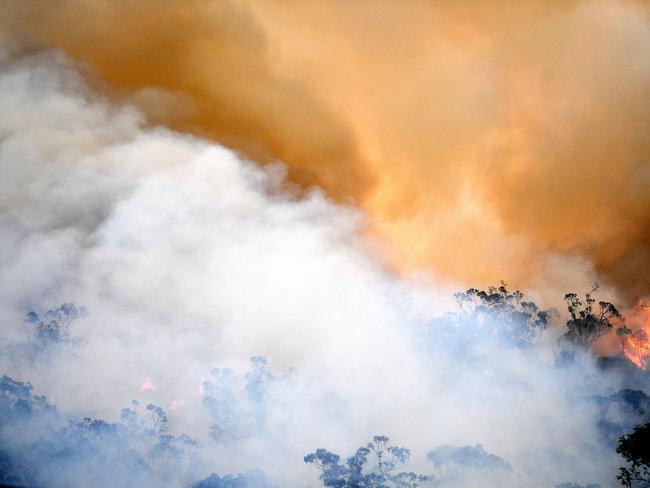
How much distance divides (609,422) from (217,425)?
60.9 m

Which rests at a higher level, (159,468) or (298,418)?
(298,418)

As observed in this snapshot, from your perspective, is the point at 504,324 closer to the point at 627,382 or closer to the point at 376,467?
the point at 627,382

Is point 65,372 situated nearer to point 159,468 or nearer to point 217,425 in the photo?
point 217,425

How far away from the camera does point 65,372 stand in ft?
307

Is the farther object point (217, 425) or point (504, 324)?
point (504, 324)

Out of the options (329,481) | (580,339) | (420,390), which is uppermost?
(580,339)

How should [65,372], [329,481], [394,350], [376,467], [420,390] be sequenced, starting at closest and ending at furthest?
[329,481] < [376,467] < [65,372] < [420,390] < [394,350]

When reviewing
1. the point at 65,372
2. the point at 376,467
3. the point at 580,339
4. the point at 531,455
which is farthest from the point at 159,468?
the point at 580,339

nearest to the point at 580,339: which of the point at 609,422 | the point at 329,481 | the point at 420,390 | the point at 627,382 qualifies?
the point at 627,382

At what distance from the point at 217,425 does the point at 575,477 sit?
5380cm

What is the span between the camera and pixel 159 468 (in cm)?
6700

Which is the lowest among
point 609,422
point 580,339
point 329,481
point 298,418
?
point 329,481

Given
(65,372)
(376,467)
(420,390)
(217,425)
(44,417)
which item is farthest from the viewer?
(420,390)

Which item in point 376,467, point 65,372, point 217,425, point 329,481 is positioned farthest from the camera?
point 65,372
